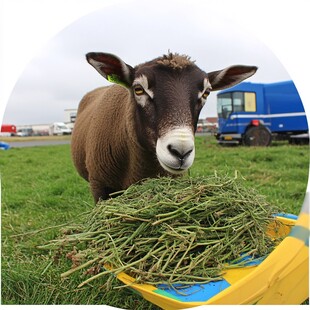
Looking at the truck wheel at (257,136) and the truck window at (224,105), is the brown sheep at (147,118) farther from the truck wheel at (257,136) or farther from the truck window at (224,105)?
the truck wheel at (257,136)

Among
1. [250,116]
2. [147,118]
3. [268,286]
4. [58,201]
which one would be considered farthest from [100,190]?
[58,201]

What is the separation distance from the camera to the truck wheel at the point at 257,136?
3000mm

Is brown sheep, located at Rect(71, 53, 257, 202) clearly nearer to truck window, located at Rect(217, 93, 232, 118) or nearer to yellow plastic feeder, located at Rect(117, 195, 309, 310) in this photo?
truck window, located at Rect(217, 93, 232, 118)

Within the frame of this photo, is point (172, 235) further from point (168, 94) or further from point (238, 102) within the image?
point (238, 102)

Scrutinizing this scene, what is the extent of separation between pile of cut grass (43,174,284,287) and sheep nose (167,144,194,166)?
0.98ft

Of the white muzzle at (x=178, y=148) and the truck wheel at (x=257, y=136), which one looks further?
the truck wheel at (x=257, y=136)

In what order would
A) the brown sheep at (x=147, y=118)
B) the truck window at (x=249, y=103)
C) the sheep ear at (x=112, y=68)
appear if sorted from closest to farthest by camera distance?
1. the brown sheep at (x=147, y=118)
2. the sheep ear at (x=112, y=68)
3. the truck window at (x=249, y=103)

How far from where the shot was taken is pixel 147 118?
2438mm

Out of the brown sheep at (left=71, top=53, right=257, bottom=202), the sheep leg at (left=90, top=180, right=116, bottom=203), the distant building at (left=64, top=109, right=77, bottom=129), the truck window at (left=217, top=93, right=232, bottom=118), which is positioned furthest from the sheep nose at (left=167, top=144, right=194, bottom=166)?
the distant building at (left=64, top=109, right=77, bottom=129)

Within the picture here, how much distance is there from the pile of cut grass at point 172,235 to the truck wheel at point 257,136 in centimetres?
65

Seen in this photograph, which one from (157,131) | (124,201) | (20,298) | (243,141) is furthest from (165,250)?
(243,141)

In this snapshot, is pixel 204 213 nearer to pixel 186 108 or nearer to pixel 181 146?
pixel 181 146

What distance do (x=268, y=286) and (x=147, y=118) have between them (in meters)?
1.20

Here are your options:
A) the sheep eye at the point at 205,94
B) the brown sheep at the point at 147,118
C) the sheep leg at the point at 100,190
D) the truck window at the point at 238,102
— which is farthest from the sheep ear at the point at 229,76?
the sheep leg at the point at 100,190
